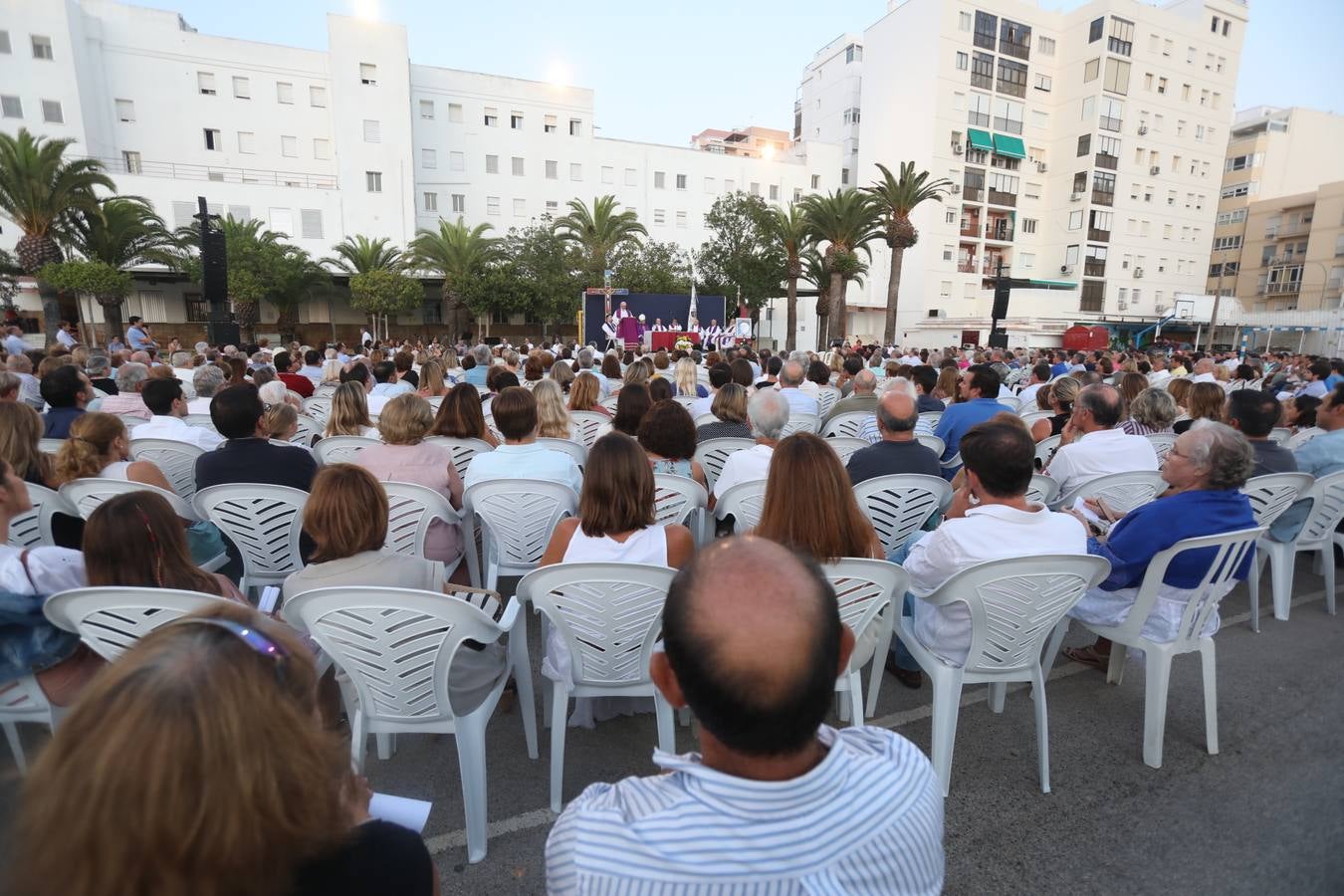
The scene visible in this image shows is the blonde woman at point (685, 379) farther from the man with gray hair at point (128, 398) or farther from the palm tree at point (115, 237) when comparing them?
the palm tree at point (115, 237)

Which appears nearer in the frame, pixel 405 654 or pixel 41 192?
pixel 405 654

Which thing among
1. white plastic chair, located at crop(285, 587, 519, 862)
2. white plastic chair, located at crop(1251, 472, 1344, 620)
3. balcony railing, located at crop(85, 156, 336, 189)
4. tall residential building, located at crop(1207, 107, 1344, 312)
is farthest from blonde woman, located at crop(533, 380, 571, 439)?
tall residential building, located at crop(1207, 107, 1344, 312)

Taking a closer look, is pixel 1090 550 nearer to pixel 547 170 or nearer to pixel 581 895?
pixel 581 895

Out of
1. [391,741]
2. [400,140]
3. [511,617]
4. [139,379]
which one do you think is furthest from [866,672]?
[400,140]

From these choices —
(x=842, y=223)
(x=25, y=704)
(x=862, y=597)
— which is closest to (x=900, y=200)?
(x=842, y=223)

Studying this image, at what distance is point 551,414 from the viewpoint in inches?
191

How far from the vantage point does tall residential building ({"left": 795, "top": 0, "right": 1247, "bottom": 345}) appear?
129 feet

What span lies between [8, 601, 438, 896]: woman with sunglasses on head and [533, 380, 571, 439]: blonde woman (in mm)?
3908

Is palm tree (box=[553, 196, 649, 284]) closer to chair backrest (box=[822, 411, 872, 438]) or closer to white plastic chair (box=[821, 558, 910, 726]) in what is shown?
chair backrest (box=[822, 411, 872, 438])

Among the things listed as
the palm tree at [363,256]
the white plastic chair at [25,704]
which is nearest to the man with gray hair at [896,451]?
the white plastic chair at [25,704]

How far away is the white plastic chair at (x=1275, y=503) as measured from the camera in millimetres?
3711

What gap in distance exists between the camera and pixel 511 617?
2471 millimetres

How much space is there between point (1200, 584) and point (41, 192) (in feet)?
91.5

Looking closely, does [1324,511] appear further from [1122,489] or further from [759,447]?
[759,447]
